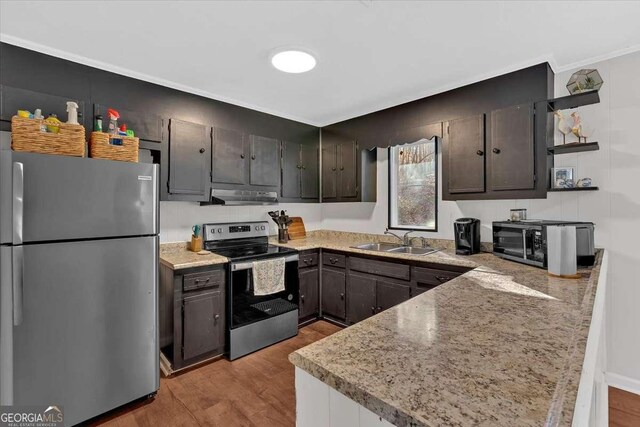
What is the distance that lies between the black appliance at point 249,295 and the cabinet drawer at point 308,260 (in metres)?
0.10

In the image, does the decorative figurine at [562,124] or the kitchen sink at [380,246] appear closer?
the decorative figurine at [562,124]

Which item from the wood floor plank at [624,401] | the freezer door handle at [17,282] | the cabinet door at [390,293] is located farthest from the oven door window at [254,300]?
the wood floor plank at [624,401]

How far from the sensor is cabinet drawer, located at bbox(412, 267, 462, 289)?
2484 mm

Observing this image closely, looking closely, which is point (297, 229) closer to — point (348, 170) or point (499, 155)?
point (348, 170)

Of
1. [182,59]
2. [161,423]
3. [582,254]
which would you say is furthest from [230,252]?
[582,254]

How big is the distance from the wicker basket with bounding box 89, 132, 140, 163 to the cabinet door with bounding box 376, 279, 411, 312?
2.34 metres

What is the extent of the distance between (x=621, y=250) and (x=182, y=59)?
3.59 m

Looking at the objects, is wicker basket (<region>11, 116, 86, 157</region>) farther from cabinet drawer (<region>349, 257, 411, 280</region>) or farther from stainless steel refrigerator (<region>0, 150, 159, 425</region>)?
cabinet drawer (<region>349, 257, 411, 280</region>)

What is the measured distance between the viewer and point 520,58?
2.28 m

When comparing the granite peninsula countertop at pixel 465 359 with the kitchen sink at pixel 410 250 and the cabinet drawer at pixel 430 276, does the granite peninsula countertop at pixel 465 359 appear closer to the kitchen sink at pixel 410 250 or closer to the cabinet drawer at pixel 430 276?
the cabinet drawer at pixel 430 276

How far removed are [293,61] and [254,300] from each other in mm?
2226

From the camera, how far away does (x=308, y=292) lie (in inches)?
132

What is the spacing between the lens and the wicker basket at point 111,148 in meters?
1.95

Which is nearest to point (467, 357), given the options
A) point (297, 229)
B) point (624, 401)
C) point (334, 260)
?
point (624, 401)
